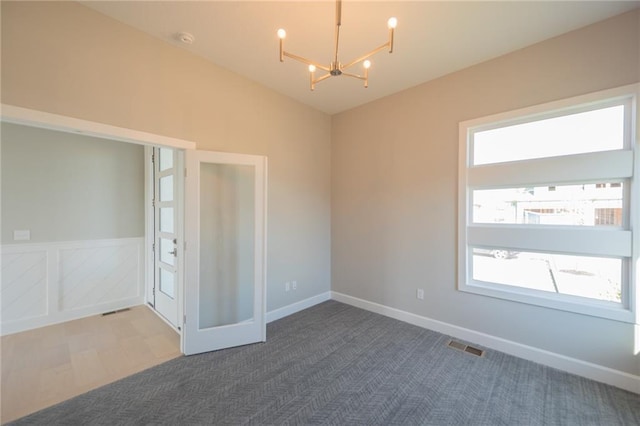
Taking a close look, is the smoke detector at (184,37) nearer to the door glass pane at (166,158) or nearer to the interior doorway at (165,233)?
the interior doorway at (165,233)

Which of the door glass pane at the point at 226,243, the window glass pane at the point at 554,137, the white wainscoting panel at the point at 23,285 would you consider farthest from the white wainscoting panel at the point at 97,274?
the window glass pane at the point at 554,137

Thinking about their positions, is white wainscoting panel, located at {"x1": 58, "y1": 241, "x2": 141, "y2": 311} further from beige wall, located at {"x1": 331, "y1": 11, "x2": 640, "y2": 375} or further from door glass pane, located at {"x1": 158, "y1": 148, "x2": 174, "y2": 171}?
beige wall, located at {"x1": 331, "y1": 11, "x2": 640, "y2": 375}

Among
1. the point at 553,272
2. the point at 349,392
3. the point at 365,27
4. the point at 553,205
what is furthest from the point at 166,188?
the point at 553,272

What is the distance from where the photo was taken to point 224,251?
10.3 ft

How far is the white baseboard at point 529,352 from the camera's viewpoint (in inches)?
87.9

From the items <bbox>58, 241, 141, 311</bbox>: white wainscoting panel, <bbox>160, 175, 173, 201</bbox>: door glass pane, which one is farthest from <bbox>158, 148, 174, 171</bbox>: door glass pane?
<bbox>58, 241, 141, 311</bbox>: white wainscoting panel

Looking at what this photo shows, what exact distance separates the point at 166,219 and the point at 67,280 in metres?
1.60

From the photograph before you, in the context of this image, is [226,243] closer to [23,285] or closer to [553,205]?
[23,285]

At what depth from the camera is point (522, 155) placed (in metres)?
2.77

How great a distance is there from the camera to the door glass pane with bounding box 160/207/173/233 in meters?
3.47

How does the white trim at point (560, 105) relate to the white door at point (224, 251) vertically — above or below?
above

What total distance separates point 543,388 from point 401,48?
350 cm

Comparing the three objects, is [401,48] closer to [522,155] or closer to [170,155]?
[522,155]

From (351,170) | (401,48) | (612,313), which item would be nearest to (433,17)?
(401,48)
